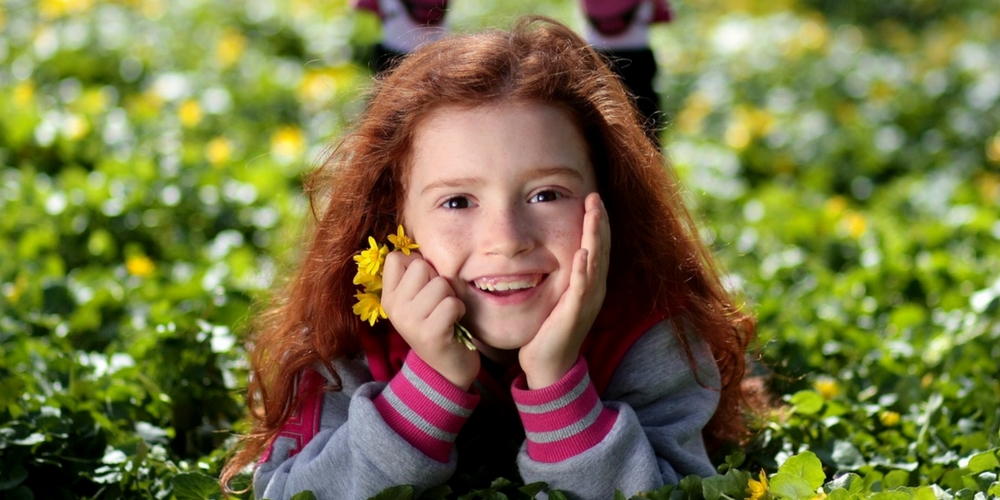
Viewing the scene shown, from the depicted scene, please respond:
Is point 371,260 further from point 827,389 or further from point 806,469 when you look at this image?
point 827,389

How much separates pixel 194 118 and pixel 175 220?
950 millimetres

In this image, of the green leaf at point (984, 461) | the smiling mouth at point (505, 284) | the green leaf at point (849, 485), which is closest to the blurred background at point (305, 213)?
the green leaf at point (984, 461)

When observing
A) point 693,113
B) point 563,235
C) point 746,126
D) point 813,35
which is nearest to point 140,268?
point 563,235

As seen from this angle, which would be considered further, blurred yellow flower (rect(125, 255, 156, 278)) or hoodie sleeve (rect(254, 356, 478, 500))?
blurred yellow flower (rect(125, 255, 156, 278))

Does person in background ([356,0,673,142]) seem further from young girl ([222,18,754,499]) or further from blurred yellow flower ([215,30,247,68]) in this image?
blurred yellow flower ([215,30,247,68])

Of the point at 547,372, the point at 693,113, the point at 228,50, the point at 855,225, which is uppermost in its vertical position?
the point at 547,372

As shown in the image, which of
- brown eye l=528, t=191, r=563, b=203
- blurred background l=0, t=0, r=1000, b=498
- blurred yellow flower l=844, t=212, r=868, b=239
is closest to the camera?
brown eye l=528, t=191, r=563, b=203

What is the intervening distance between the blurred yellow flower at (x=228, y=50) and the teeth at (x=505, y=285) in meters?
3.95

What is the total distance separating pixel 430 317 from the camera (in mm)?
1823

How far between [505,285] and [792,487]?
0.50 metres

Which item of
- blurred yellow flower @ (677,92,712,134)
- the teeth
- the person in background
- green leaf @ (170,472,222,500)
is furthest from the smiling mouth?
blurred yellow flower @ (677,92,712,134)

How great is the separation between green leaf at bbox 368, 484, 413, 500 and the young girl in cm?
3

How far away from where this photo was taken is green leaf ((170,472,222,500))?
2.04 metres

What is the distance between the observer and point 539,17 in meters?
2.18
